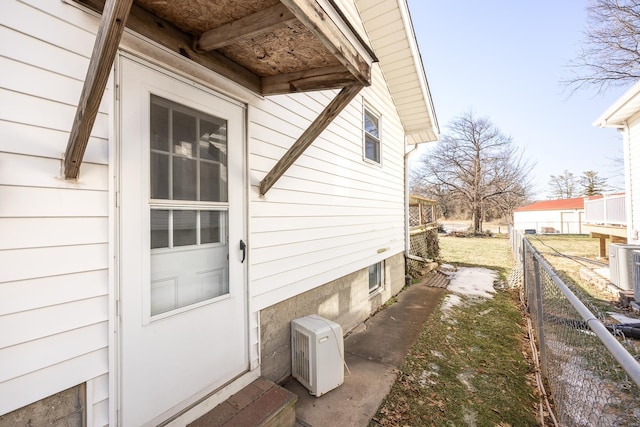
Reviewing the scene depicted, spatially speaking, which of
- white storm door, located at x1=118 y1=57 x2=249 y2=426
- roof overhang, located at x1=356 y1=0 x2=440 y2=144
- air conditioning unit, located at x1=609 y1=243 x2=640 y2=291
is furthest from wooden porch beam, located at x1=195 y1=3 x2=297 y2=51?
air conditioning unit, located at x1=609 y1=243 x2=640 y2=291

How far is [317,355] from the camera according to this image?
106 inches

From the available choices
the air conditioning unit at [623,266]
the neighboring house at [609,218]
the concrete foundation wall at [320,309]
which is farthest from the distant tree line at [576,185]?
the concrete foundation wall at [320,309]

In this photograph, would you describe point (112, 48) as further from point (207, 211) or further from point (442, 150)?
point (442, 150)

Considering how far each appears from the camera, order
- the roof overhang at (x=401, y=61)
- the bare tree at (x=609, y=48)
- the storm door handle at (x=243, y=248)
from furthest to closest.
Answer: the bare tree at (x=609, y=48) → the roof overhang at (x=401, y=61) → the storm door handle at (x=243, y=248)

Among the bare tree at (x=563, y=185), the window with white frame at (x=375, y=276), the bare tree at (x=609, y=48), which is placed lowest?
the window with white frame at (x=375, y=276)

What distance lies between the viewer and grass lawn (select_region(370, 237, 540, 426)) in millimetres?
2477

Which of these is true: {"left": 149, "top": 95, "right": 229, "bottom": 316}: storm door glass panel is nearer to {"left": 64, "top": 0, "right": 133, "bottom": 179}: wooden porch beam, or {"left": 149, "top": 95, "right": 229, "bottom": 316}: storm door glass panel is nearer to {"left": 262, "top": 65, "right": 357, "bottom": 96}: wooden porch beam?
{"left": 64, "top": 0, "right": 133, "bottom": 179}: wooden porch beam

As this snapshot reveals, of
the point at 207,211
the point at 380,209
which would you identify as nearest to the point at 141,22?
the point at 207,211

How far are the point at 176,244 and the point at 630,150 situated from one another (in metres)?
11.3

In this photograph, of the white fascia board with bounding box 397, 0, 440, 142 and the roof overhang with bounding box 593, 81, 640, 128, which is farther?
the roof overhang with bounding box 593, 81, 640, 128

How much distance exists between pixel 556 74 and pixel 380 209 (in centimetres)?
1265

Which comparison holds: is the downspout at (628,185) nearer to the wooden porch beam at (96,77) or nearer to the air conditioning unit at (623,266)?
the air conditioning unit at (623,266)

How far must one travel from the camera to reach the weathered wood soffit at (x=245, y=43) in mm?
1300

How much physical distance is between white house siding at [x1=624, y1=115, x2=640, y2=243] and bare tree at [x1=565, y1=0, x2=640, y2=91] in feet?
18.6
